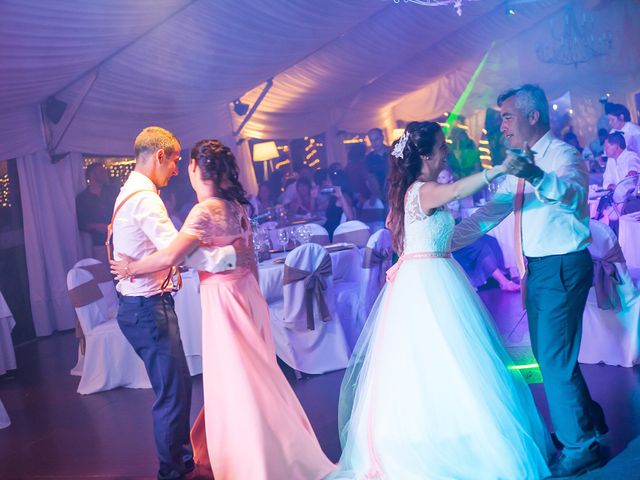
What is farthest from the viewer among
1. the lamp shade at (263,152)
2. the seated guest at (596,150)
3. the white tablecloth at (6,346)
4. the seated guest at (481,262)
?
the lamp shade at (263,152)

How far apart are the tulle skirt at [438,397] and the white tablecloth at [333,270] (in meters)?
2.10

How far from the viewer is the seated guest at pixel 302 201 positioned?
10.2 meters

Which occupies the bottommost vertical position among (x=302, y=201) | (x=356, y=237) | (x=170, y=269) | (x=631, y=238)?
(x=631, y=238)

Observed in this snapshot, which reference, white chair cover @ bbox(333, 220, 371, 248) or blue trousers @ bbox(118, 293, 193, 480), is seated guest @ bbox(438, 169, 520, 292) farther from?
blue trousers @ bbox(118, 293, 193, 480)

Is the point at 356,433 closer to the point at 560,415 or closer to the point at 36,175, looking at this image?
the point at 560,415

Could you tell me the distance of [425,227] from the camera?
296 centimetres

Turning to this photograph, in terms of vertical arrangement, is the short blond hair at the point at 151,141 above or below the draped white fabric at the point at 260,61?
below

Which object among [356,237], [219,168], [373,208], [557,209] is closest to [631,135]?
[373,208]

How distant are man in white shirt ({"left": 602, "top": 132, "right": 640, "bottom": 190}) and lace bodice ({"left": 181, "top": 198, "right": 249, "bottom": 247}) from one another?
548cm

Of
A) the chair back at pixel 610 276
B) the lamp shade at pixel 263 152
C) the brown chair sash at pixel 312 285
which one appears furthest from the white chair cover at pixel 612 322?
the lamp shade at pixel 263 152

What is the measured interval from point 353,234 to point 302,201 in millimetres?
4061

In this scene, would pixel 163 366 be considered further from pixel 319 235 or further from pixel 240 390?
pixel 319 235

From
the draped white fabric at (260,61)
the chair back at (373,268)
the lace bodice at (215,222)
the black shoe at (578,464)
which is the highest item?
the draped white fabric at (260,61)

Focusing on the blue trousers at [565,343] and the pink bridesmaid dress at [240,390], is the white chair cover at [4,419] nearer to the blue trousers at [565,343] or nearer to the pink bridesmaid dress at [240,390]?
the pink bridesmaid dress at [240,390]
